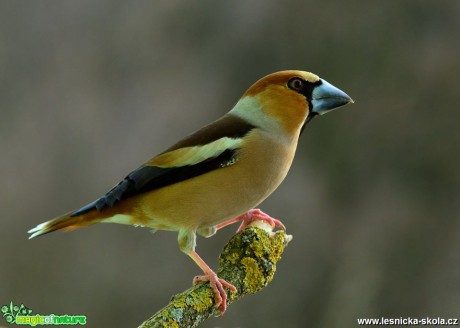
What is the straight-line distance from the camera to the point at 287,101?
145cm

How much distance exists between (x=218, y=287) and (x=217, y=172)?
247 mm

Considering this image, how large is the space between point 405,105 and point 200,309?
2.61 m

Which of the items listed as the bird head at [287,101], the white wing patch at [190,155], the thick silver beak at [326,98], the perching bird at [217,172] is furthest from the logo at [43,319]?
the thick silver beak at [326,98]

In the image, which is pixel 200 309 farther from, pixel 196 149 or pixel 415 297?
pixel 415 297

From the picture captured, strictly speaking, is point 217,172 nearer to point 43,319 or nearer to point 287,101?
point 287,101

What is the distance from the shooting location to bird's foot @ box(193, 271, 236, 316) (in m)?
1.32

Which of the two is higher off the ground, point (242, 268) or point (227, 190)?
point (227, 190)

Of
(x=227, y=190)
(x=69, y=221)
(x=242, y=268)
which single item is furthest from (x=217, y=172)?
(x=69, y=221)

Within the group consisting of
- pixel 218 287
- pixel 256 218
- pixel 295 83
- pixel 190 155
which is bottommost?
pixel 218 287

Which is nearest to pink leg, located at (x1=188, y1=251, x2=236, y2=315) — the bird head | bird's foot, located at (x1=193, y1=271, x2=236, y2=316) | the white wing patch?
bird's foot, located at (x1=193, y1=271, x2=236, y2=316)

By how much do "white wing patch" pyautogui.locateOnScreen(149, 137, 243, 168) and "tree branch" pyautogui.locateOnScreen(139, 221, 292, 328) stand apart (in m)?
0.21

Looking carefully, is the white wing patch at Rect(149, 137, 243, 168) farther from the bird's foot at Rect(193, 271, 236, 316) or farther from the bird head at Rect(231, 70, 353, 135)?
the bird's foot at Rect(193, 271, 236, 316)

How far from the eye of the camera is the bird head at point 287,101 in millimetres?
1437

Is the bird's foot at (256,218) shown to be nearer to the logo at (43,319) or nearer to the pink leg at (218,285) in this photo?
the pink leg at (218,285)
